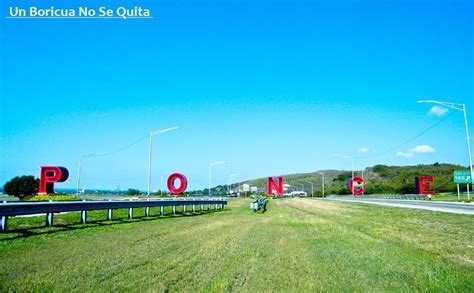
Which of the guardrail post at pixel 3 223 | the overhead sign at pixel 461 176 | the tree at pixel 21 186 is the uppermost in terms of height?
the overhead sign at pixel 461 176

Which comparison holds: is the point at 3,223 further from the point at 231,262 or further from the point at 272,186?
the point at 272,186

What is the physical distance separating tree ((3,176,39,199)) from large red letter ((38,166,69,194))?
63.5 ft

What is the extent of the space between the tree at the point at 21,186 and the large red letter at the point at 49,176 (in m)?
19.4

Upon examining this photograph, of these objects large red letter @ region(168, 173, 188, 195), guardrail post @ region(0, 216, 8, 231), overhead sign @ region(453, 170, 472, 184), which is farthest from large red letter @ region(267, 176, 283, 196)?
guardrail post @ region(0, 216, 8, 231)

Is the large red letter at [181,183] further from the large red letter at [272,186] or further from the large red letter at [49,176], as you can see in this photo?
the large red letter at [272,186]

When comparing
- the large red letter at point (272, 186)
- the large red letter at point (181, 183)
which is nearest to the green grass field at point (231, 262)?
the large red letter at point (181, 183)

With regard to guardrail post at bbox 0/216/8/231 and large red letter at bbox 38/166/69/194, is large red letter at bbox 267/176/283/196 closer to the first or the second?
large red letter at bbox 38/166/69/194

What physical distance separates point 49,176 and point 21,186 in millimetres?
20630

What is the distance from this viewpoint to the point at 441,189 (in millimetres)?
119312

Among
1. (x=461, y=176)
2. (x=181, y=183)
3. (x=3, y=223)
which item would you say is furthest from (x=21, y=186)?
(x=461, y=176)

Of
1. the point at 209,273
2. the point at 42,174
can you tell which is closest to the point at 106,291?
the point at 209,273

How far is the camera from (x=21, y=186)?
67.4 metres

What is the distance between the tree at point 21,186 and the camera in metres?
67.4

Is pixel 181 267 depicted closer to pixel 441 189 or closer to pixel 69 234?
pixel 69 234
